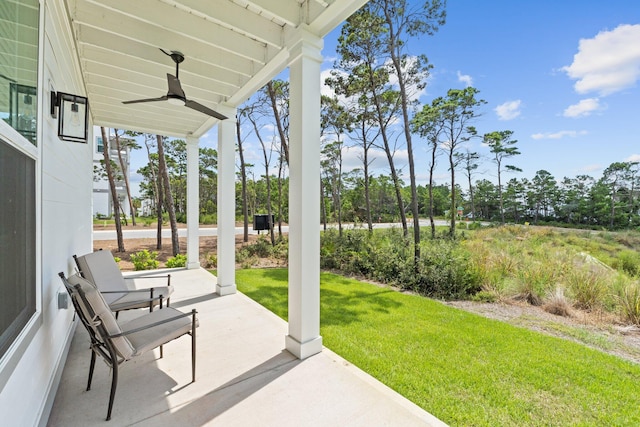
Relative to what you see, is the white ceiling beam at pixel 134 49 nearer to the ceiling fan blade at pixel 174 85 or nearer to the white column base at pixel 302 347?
the ceiling fan blade at pixel 174 85

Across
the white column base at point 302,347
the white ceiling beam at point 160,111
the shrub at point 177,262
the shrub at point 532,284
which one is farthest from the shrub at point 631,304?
the shrub at point 177,262

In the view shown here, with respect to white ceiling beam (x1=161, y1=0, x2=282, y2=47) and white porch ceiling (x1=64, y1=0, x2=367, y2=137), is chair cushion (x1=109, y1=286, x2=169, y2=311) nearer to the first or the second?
white porch ceiling (x1=64, y1=0, x2=367, y2=137)

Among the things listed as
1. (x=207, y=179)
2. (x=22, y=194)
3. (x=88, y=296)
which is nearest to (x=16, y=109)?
(x=22, y=194)

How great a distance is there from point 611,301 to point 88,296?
21.9 feet

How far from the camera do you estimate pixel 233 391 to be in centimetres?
212

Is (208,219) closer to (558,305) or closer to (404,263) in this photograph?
(404,263)

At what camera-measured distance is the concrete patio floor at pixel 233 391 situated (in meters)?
1.82

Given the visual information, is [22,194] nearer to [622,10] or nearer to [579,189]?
[622,10]

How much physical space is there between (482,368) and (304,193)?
7.60ft

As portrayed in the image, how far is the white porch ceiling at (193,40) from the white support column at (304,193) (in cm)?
29

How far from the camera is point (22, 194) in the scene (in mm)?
1405

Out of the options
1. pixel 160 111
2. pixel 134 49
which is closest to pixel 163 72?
pixel 134 49

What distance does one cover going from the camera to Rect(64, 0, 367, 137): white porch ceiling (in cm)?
238

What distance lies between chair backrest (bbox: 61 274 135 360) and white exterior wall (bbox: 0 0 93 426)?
20 cm
